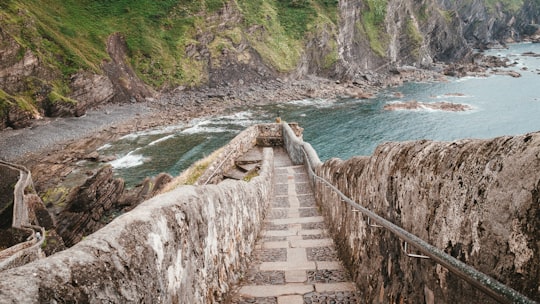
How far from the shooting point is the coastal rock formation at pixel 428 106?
167 ft

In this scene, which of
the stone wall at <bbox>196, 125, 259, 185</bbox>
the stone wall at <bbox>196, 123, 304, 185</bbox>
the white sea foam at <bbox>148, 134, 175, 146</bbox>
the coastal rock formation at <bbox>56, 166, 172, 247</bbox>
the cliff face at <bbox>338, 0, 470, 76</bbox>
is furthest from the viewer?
the cliff face at <bbox>338, 0, 470, 76</bbox>

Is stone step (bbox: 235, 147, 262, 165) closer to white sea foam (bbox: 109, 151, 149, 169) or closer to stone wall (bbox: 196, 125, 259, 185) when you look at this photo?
stone wall (bbox: 196, 125, 259, 185)

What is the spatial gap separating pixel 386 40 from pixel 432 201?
92029 mm

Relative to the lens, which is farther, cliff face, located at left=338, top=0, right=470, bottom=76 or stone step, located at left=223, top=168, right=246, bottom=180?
cliff face, located at left=338, top=0, right=470, bottom=76

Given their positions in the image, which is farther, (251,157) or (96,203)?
(96,203)

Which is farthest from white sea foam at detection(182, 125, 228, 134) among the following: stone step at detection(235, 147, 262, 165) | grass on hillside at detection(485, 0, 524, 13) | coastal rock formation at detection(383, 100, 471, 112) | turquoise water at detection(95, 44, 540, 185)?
grass on hillside at detection(485, 0, 524, 13)

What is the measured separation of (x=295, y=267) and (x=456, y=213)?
3.98 metres

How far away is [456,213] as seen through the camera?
2273mm

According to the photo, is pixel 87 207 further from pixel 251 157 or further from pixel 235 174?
pixel 235 174

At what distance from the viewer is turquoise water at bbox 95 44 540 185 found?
35750 mm

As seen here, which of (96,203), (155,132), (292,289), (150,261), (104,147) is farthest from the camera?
(155,132)

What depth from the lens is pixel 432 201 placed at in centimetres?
263

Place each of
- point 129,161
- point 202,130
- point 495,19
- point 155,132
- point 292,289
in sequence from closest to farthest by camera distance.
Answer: point 292,289, point 129,161, point 155,132, point 202,130, point 495,19

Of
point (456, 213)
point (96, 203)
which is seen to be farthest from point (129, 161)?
point (456, 213)
